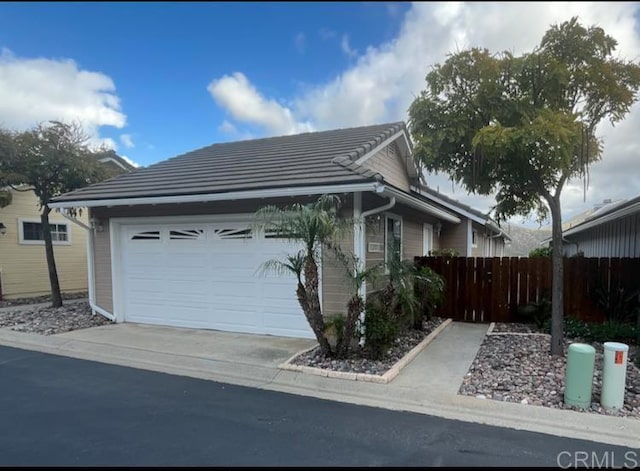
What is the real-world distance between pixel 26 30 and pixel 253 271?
498cm

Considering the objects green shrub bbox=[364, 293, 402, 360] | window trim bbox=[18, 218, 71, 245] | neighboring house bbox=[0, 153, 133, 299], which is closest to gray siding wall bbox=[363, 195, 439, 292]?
green shrub bbox=[364, 293, 402, 360]

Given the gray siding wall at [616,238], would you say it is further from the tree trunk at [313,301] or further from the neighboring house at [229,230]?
the tree trunk at [313,301]

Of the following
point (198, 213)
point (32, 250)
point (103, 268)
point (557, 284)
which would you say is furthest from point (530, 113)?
point (32, 250)

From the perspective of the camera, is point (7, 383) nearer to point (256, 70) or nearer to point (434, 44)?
point (256, 70)

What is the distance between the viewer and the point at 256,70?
25.8 feet

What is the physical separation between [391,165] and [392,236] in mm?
2677

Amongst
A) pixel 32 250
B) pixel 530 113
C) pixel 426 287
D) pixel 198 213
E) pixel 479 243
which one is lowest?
pixel 426 287

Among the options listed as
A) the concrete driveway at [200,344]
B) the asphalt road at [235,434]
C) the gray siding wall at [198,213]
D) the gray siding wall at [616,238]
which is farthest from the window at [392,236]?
the gray siding wall at [616,238]

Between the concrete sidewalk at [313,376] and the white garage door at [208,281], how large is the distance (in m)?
0.35

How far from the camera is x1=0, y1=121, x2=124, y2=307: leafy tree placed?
1055cm

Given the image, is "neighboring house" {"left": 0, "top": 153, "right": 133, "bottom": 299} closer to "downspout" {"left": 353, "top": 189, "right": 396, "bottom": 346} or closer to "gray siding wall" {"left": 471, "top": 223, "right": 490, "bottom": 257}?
"downspout" {"left": 353, "top": 189, "right": 396, "bottom": 346}

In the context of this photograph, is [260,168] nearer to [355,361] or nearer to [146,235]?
[146,235]

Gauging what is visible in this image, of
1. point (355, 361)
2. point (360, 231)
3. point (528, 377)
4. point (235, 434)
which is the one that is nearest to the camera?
point (235, 434)

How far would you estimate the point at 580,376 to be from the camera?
13.9ft
